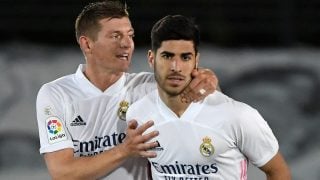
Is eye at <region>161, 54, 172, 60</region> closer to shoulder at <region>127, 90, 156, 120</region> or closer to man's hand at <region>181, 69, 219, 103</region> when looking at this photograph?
man's hand at <region>181, 69, 219, 103</region>

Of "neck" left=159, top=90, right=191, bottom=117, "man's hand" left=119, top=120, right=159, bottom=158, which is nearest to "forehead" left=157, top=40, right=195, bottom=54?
"neck" left=159, top=90, right=191, bottom=117

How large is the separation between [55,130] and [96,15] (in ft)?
1.62

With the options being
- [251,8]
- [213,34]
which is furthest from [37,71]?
[251,8]

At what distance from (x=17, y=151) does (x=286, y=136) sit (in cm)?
180

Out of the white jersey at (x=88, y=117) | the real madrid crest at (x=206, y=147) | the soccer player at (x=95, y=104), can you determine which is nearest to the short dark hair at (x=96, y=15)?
the soccer player at (x=95, y=104)

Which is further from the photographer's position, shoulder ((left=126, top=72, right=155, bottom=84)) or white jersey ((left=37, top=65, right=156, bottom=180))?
shoulder ((left=126, top=72, right=155, bottom=84))

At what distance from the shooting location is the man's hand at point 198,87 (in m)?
2.57

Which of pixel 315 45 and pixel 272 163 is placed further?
pixel 315 45

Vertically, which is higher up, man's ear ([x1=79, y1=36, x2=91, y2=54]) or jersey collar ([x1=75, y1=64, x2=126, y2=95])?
man's ear ([x1=79, y1=36, x2=91, y2=54])

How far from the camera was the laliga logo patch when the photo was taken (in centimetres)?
282

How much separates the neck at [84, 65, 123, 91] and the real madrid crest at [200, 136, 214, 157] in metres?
0.54

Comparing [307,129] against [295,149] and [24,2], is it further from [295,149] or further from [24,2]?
[24,2]

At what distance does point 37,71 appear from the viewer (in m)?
4.89

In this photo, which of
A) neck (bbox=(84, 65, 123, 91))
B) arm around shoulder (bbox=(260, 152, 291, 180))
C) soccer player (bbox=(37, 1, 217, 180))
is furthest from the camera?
neck (bbox=(84, 65, 123, 91))
